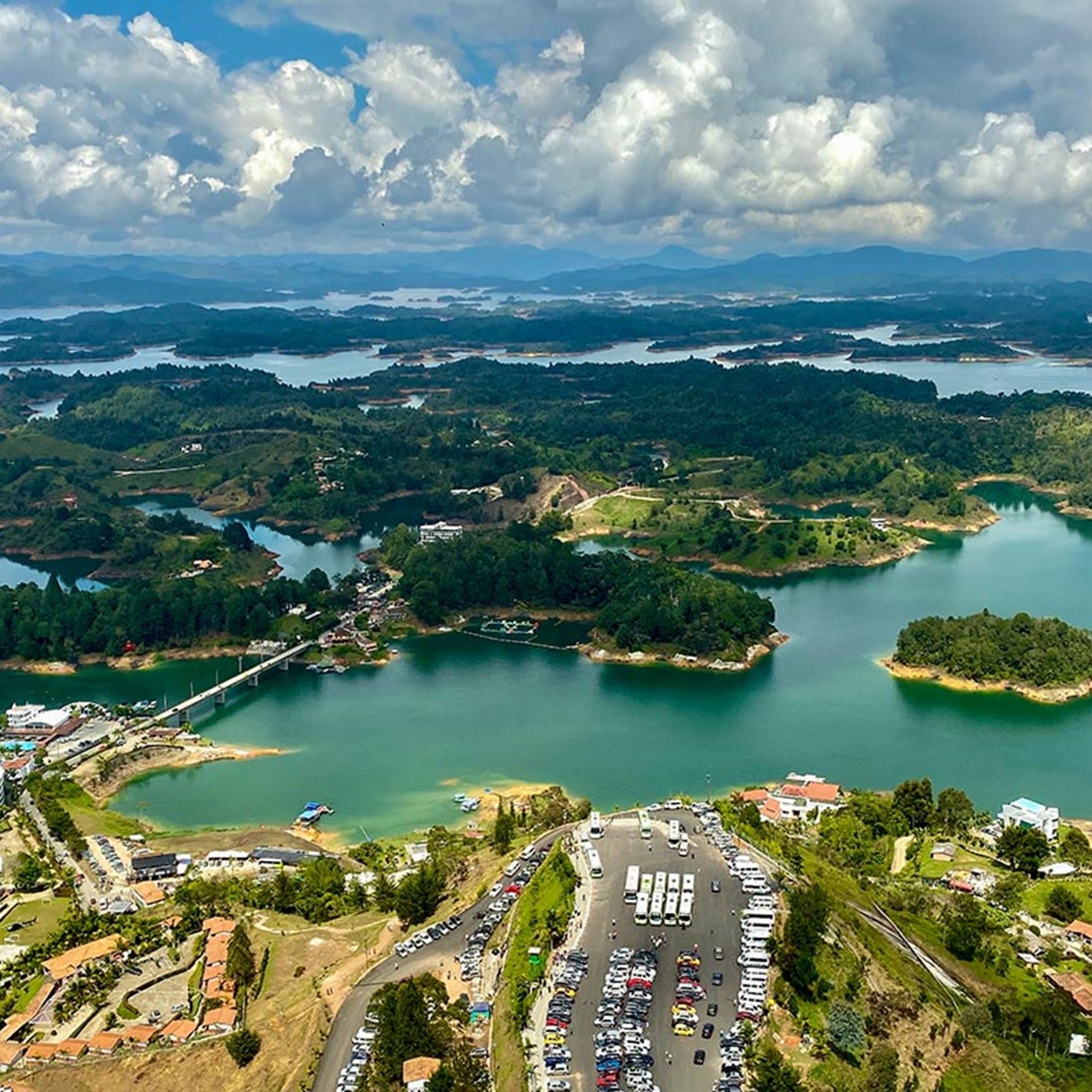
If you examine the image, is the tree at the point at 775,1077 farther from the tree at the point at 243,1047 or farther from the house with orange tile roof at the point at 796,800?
the house with orange tile roof at the point at 796,800

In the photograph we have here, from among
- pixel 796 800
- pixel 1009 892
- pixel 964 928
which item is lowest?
pixel 796 800

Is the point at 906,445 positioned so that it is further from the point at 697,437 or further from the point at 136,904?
the point at 136,904

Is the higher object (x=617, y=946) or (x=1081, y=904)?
(x=617, y=946)

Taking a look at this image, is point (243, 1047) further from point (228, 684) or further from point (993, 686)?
point (993, 686)

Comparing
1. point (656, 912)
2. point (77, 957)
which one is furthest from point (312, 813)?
point (656, 912)

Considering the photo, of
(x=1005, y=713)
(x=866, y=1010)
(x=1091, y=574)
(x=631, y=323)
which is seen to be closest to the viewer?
(x=866, y=1010)

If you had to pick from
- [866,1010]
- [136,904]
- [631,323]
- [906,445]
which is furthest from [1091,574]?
[631,323]
